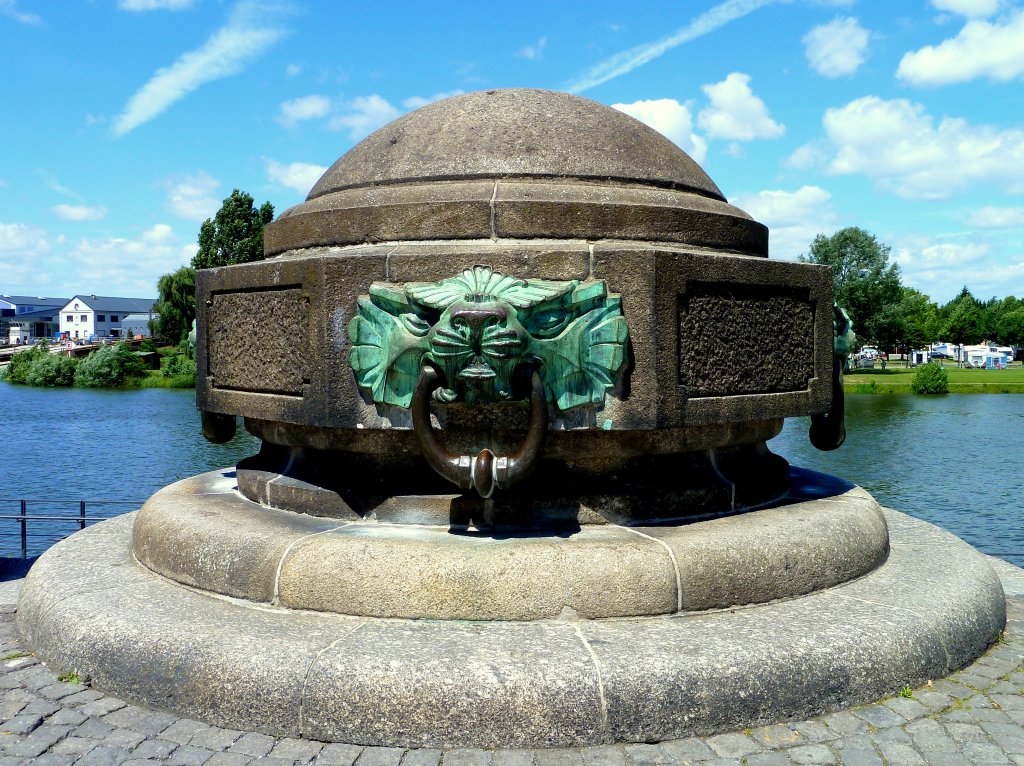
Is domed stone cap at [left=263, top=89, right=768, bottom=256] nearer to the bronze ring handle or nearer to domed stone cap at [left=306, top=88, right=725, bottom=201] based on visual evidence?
domed stone cap at [left=306, top=88, right=725, bottom=201]

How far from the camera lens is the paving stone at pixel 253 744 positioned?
3386 mm

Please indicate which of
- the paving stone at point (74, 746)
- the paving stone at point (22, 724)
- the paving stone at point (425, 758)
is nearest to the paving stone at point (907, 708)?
the paving stone at point (425, 758)

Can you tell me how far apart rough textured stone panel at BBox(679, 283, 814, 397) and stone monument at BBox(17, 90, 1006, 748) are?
2 centimetres

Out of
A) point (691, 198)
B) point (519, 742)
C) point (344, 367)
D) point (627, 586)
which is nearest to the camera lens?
point (519, 742)

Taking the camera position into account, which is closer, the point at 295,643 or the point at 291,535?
the point at 295,643

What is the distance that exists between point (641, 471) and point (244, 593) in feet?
7.60

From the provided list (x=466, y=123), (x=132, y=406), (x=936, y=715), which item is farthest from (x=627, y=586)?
(x=132, y=406)

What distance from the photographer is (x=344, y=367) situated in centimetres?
472

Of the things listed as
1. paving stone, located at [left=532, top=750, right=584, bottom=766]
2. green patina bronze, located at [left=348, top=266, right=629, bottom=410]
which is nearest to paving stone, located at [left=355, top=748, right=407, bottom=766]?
paving stone, located at [left=532, top=750, right=584, bottom=766]

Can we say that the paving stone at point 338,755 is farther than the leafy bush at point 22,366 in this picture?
No

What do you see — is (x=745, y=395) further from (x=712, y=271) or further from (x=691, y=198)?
A: (x=691, y=198)

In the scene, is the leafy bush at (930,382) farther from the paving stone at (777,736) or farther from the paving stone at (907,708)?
the paving stone at (777,736)

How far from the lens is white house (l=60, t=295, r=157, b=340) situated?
118438 mm

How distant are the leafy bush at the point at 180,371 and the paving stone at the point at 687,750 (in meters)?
44.4
